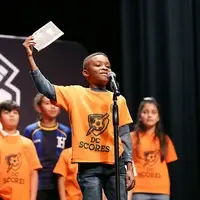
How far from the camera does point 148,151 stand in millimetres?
3537

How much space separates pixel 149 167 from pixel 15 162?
84 centimetres

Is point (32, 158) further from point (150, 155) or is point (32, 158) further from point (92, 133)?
point (92, 133)

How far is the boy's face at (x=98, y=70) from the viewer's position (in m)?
2.39

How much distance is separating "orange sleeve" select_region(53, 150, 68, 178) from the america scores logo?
0.75 metres

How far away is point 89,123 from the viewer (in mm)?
2309

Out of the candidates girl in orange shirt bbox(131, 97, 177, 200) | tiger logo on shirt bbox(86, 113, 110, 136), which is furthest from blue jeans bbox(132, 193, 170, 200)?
tiger logo on shirt bbox(86, 113, 110, 136)

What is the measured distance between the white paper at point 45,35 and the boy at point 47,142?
1.21 meters

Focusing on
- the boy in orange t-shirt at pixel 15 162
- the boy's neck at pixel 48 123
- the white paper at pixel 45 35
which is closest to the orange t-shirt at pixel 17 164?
the boy in orange t-shirt at pixel 15 162

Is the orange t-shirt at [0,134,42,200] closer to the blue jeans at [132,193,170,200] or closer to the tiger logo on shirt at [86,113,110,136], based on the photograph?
the blue jeans at [132,193,170,200]

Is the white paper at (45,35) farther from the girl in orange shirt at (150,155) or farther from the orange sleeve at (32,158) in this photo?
the girl in orange shirt at (150,155)

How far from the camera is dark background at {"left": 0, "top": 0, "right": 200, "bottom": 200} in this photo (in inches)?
160

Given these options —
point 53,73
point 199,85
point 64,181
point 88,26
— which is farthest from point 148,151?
point 88,26

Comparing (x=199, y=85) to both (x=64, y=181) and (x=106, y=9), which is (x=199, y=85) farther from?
(x=64, y=181)

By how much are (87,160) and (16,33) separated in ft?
7.46
